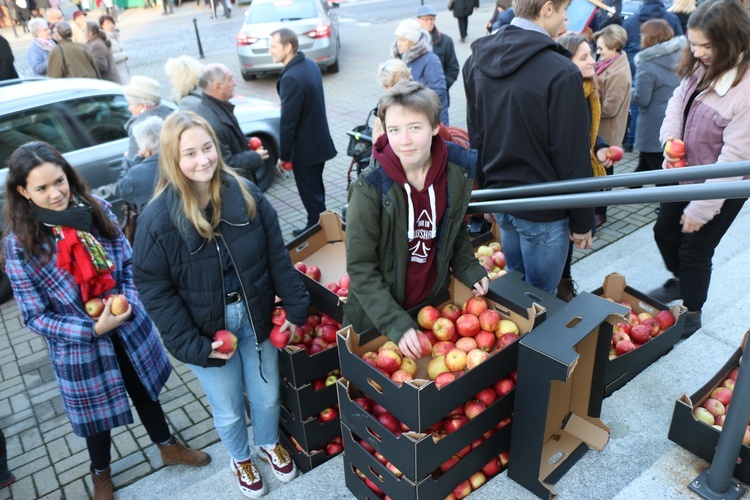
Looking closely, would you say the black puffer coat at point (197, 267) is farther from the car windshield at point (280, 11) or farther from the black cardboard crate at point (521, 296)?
the car windshield at point (280, 11)

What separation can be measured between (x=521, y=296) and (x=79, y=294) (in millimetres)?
2275

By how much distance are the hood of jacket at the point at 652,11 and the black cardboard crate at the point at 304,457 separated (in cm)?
710

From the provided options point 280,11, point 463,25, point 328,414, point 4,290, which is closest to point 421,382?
point 328,414

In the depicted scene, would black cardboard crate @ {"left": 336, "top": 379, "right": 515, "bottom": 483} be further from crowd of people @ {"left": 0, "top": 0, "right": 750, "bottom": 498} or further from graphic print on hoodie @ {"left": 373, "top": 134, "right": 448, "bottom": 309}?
graphic print on hoodie @ {"left": 373, "top": 134, "right": 448, "bottom": 309}

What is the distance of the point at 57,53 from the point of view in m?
8.47

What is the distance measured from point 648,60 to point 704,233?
3.00m

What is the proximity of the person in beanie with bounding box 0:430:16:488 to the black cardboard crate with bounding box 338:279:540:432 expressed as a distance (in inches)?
95.4

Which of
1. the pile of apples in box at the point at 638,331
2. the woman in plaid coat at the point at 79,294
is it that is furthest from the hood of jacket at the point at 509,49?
the woman in plaid coat at the point at 79,294

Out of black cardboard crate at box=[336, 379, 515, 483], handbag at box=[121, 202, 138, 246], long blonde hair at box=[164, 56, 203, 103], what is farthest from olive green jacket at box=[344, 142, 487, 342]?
long blonde hair at box=[164, 56, 203, 103]

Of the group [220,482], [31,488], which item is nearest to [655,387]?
[220,482]

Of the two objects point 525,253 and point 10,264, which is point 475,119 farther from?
point 10,264

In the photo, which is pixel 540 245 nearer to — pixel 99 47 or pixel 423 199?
pixel 423 199

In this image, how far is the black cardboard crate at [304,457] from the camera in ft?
11.2

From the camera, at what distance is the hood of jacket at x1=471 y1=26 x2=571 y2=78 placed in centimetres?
296
